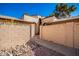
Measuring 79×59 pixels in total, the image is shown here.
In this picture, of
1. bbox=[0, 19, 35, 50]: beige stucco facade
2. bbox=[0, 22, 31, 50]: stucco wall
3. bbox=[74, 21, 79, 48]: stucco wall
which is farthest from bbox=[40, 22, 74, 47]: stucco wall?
bbox=[0, 22, 31, 50]: stucco wall

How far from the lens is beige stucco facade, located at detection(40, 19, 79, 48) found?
25.1 feet

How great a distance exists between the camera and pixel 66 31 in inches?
336

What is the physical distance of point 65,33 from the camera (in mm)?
8641

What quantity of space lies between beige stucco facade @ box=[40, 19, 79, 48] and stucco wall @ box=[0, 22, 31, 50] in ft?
8.69

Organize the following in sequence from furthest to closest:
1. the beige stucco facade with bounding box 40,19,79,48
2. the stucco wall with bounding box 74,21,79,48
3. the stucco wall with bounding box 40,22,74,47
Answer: the stucco wall with bounding box 40,22,74,47
the beige stucco facade with bounding box 40,19,79,48
the stucco wall with bounding box 74,21,79,48

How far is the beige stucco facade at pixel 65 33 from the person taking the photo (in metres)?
7.66

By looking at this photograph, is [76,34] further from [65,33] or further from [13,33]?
[13,33]

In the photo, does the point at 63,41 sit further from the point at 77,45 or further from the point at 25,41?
the point at 25,41

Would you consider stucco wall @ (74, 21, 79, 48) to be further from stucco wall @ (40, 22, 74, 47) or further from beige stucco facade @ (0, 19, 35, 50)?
beige stucco facade @ (0, 19, 35, 50)

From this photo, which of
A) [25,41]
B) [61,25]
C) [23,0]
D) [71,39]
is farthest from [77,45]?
[23,0]

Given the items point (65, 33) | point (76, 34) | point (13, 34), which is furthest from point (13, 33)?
point (76, 34)

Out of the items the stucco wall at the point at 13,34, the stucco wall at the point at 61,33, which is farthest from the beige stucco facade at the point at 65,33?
the stucco wall at the point at 13,34

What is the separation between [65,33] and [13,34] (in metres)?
3.88

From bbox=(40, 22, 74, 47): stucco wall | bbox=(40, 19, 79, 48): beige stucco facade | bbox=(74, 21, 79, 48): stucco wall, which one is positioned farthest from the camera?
bbox=(40, 22, 74, 47): stucco wall
